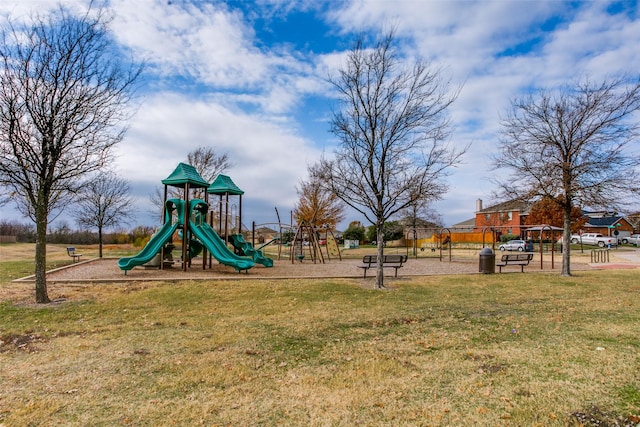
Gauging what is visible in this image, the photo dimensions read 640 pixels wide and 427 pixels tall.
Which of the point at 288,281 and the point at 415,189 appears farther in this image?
the point at 288,281

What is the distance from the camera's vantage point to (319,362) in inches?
195

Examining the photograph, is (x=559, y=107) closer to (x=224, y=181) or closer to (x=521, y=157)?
(x=521, y=157)

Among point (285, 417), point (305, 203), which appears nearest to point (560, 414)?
point (285, 417)

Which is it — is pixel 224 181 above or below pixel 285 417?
above

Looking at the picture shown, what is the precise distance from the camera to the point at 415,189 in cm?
1132

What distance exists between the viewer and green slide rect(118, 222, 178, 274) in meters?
14.7

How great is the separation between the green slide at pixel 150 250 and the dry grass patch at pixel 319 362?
5456 mm

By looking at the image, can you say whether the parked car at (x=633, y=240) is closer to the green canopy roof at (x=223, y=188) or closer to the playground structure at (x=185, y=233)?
the green canopy roof at (x=223, y=188)

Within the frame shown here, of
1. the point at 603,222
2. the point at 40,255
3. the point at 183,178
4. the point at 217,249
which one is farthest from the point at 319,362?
the point at 603,222

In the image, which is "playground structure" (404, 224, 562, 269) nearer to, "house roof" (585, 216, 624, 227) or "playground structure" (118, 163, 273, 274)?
"house roof" (585, 216, 624, 227)

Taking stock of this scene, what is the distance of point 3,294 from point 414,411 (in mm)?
10796

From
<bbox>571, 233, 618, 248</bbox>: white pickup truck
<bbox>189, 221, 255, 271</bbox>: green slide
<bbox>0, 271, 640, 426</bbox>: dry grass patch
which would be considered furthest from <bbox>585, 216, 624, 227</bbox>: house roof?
<bbox>0, 271, 640, 426</bbox>: dry grass patch

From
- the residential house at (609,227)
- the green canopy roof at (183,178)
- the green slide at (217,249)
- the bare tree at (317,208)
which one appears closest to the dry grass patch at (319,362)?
the green slide at (217,249)

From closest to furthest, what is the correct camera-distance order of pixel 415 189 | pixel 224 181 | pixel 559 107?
1. pixel 415 189
2. pixel 559 107
3. pixel 224 181
